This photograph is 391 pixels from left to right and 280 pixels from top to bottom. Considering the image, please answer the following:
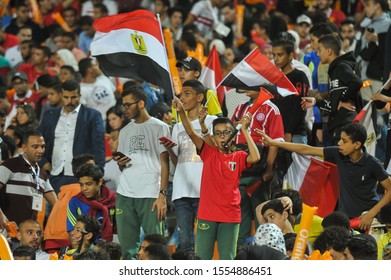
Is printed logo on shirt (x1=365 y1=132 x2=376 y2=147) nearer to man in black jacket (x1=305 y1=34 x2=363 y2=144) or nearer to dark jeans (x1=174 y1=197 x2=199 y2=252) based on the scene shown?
man in black jacket (x1=305 y1=34 x2=363 y2=144)

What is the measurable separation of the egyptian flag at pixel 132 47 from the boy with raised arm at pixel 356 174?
1.55 metres

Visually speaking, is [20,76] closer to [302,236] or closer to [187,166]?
[187,166]

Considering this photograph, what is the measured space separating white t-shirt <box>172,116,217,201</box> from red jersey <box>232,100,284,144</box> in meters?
0.49

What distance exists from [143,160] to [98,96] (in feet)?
15.0

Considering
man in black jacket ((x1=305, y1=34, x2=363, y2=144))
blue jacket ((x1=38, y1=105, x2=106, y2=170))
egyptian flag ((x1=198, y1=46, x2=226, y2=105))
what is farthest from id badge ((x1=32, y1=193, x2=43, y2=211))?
man in black jacket ((x1=305, y1=34, x2=363, y2=144))

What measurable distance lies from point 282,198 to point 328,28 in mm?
3786

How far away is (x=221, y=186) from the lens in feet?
42.3

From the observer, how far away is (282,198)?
12.7m

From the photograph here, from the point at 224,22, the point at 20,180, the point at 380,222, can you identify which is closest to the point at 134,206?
the point at 20,180

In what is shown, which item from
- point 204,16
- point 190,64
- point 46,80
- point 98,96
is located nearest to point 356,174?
point 190,64

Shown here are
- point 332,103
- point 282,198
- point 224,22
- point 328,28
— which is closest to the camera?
point 282,198

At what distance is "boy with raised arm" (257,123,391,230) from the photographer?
13.0m
